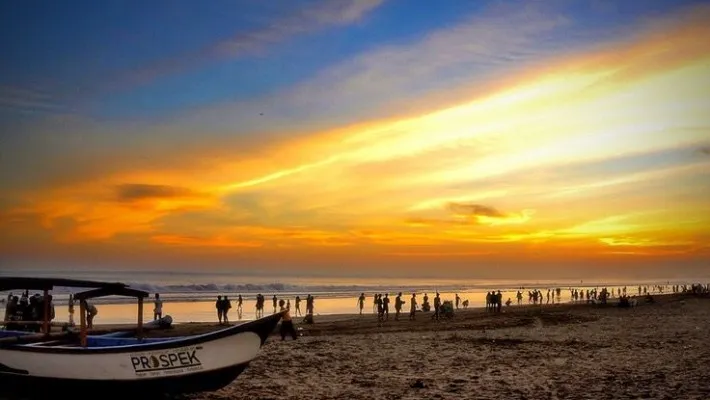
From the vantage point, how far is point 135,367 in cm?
1358

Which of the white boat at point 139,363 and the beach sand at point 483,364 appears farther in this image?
the beach sand at point 483,364

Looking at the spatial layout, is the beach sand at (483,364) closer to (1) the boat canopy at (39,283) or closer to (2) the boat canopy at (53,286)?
(2) the boat canopy at (53,286)

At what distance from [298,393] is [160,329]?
2123 cm

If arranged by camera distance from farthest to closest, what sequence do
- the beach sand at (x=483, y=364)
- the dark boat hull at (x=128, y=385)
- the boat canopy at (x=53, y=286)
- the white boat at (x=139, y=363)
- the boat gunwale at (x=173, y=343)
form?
the boat canopy at (x=53, y=286), the beach sand at (x=483, y=364), the dark boat hull at (x=128, y=385), the white boat at (x=139, y=363), the boat gunwale at (x=173, y=343)

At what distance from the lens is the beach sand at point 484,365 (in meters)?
15.2

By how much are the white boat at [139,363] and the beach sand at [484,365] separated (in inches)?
58.7

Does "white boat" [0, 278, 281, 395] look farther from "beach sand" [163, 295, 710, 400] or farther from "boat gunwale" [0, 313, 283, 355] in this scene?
"beach sand" [163, 295, 710, 400]

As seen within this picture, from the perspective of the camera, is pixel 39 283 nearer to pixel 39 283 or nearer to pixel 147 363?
pixel 39 283

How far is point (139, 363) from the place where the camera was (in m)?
13.6

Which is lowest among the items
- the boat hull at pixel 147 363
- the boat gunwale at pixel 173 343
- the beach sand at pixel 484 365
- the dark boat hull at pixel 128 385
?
the beach sand at pixel 484 365

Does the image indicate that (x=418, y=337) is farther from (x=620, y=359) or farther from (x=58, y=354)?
(x=58, y=354)

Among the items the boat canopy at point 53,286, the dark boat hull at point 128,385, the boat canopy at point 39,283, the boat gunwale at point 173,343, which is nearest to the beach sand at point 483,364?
the dark boat hull at point 128,385

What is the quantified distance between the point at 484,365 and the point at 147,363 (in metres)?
10.7

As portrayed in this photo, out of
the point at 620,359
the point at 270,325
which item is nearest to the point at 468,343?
the point at 620,359
